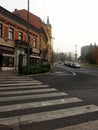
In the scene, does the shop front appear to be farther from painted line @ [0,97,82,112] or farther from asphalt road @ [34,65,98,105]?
painted line @ [0,97,82,112]

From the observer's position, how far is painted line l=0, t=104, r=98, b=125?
6.75m

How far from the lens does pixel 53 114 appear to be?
293 inches

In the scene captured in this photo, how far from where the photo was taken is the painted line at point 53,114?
6.75 meters

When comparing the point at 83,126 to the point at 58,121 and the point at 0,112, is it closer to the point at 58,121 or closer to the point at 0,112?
the point at 58,121

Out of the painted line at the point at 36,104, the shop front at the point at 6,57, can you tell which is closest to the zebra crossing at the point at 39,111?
the painted line at the point at 36,104

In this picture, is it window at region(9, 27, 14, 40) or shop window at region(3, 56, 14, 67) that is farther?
window at region(9, 27, 14, 40)

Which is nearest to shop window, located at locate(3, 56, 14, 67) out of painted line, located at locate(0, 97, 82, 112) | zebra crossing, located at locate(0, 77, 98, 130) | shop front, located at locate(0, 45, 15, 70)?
shop front, located at locate(0, 45, 15, 70)

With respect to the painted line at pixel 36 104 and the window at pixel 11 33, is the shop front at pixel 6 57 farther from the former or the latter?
the painted line at pixel 36 104

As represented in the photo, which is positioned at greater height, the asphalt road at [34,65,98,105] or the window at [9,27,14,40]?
the window at [9,27,14,40]

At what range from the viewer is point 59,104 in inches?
352

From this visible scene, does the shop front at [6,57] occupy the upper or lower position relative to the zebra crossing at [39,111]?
upper

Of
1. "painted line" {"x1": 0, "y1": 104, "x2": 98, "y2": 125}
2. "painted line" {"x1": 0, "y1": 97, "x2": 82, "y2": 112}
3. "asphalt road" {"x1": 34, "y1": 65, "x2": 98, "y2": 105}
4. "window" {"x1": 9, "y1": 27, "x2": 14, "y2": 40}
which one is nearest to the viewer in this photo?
"painted line" {"x1": 0, "y1": 104, "x2": 98, "y2": 125}

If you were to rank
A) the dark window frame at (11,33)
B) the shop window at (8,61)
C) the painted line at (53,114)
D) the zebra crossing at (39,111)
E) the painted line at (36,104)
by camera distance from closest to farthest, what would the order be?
the zebra crossing at (39,111), the painted line at (53,114), the painted line at (36,104), the shop window at (8,61), the dark window frame at (11,33)

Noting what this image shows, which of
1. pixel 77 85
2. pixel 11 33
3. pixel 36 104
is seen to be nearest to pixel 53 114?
pixel 36 104
